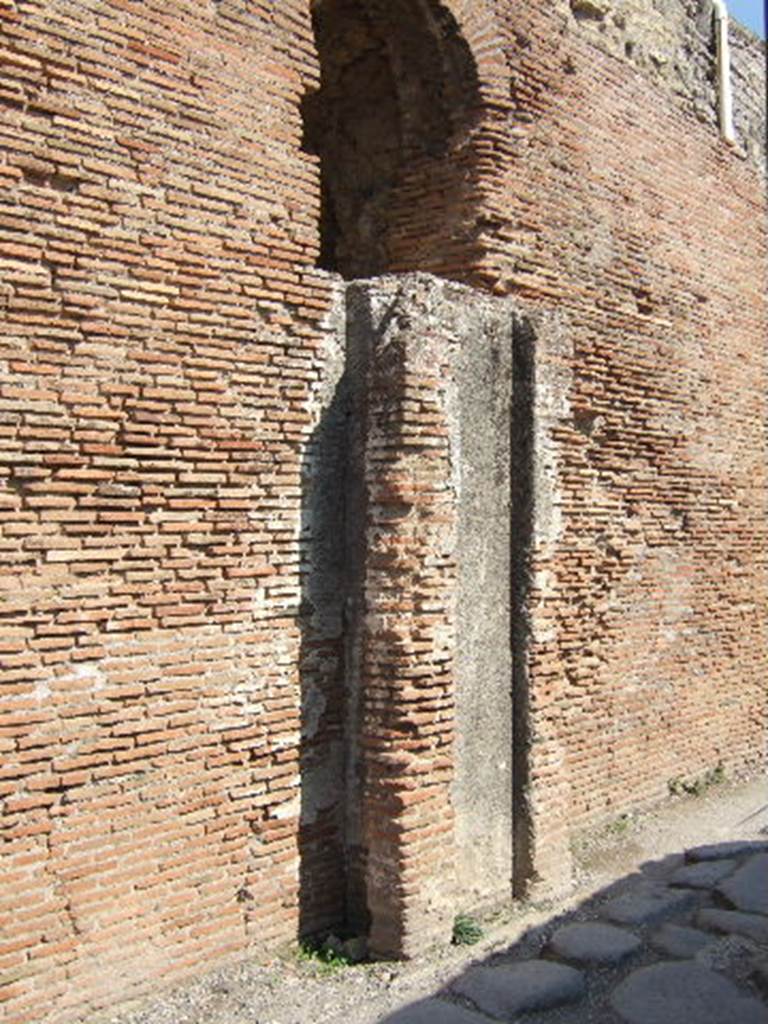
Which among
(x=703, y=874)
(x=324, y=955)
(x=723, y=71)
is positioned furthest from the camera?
(x=723, y=71)

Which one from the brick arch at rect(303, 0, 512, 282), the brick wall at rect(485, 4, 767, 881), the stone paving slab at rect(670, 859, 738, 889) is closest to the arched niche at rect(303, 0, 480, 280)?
the brick arch at rect(303, 0, 512, 282)

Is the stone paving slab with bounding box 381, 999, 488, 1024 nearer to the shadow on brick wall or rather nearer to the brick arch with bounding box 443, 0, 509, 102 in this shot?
the shadow on brick wall

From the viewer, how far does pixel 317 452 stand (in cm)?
520

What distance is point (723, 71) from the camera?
29.8 ft

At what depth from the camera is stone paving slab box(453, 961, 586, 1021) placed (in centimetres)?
452

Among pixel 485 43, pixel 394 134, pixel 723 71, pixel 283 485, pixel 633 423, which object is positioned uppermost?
pixel 723 71

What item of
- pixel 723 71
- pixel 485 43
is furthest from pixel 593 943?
pixel 723 71

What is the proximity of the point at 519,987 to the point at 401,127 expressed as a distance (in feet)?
17.3

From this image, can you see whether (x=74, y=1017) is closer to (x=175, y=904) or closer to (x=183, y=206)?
(x=175, y=904)

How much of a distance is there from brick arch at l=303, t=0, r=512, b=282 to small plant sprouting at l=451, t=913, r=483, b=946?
3.76 metres

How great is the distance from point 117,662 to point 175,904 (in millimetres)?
1133

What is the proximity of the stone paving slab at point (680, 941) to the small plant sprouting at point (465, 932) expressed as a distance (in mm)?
935

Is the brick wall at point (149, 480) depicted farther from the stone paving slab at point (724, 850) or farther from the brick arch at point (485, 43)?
the stone paving slab at point (724, 850)

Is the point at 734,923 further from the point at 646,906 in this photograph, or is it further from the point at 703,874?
the point at 703,874
